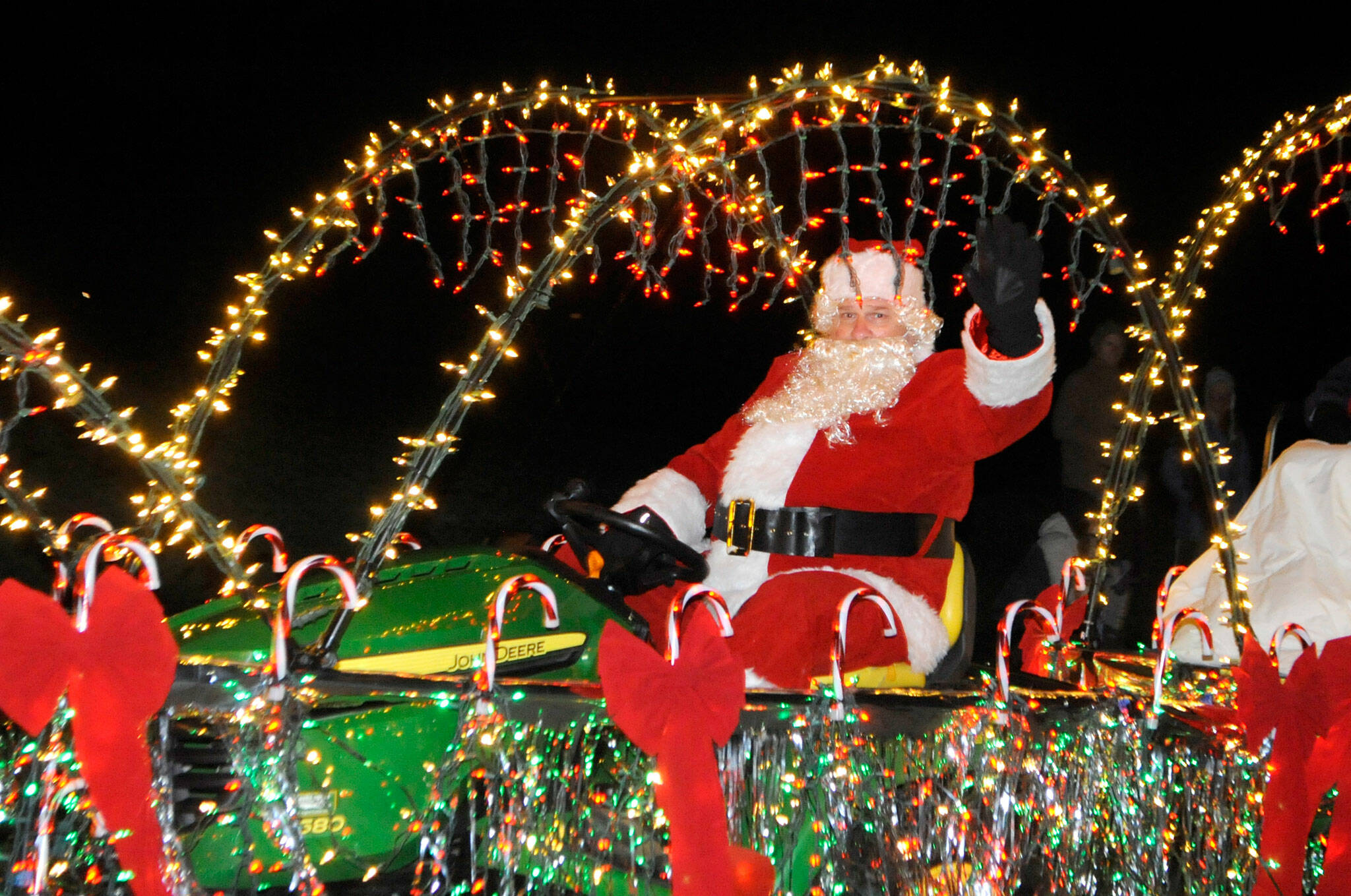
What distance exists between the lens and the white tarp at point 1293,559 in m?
2.73

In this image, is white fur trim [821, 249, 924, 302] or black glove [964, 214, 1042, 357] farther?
white fur trim [821, 249, 924, 302]

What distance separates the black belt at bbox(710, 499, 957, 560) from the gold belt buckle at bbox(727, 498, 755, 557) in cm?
3

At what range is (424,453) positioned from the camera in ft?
5.34

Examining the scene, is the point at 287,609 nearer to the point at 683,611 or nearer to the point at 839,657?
the point at 683,611

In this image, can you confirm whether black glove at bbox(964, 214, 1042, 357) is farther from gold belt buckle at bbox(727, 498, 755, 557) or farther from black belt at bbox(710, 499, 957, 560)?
gold belt buckle at bbox(727, 498, 755, 557)

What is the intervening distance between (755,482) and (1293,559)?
5.43ft

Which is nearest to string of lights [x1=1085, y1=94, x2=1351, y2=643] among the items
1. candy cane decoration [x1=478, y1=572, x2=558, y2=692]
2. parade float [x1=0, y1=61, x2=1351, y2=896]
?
parade float [x1=0, y1=61, x2=1351, y2=896]

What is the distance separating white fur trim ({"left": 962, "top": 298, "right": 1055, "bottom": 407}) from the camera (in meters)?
2.11

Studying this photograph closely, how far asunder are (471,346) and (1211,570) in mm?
6368

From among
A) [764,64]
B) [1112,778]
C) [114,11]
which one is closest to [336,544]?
[114,11]

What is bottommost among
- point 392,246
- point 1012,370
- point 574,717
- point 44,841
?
point 44,841

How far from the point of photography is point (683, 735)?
1.38 metres

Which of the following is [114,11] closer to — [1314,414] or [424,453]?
[424,453]

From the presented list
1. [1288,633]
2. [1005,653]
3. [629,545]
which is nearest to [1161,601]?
[1288,633]
